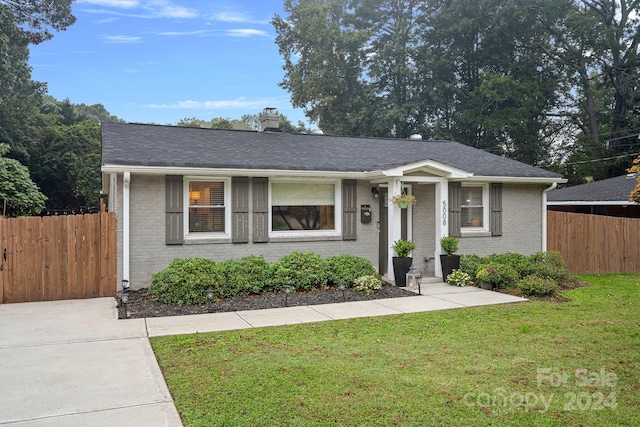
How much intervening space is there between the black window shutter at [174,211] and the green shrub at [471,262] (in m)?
6.43

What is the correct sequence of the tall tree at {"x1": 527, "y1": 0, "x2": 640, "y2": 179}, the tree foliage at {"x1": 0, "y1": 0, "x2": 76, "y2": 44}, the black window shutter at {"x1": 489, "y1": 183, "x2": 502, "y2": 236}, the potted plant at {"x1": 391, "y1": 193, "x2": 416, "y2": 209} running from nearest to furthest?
the potted plant at {"x1": 391, "y1": 193, "x2": 416, "y2": 209}
the black window shutter at {"x1": 489, "y1": 183, "x2": 502, "y2": 236}
the tall tree at {"x1": 527, "y1": 0, "x2": 640, "y2": 179}
the tree foliage at {"x1": 0, "y1": 0, "x2": 76, "y2": 44}

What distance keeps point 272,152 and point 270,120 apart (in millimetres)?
3042

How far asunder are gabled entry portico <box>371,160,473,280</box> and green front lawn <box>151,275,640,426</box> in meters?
3.68

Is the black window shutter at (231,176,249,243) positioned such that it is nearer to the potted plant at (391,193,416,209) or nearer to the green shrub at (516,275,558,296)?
the potted plant at (391,193,416,209)

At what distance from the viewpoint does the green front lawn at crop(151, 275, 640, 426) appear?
3855mm

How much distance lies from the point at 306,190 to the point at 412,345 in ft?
18.4

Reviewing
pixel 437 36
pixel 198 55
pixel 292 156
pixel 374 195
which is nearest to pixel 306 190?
pixel 292 156

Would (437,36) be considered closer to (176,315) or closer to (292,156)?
(292,156)

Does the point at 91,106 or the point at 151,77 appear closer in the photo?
the point at 151,77

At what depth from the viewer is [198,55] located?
2738 cm

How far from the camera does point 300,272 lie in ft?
31.0

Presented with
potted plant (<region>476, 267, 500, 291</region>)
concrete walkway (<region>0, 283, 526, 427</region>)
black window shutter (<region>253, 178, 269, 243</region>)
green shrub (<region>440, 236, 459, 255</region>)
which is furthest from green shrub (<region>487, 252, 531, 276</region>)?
black window shutter (<region>253, 178, 269, 243</region>)

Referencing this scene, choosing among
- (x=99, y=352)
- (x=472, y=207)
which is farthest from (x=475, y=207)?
(x=99, y=352)

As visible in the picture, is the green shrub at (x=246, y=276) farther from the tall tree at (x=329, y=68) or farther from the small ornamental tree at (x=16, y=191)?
the tall tree at (x=329, y=68)
